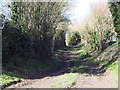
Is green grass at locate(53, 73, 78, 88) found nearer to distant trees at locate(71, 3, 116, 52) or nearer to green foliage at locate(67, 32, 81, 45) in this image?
distant trees at locate(71, 3, 116, 52)

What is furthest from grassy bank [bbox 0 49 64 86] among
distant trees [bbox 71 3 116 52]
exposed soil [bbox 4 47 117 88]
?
distant trees [bbox 71 3 116 52]

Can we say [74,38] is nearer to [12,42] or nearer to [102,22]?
[102,22]

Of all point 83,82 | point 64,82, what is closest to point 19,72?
point 64,82

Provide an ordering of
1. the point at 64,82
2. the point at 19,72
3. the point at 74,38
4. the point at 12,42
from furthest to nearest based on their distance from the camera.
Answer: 1. the point at 74,38
2. the point at 12,42
3. the point at 19,72
4. the point at 64,82

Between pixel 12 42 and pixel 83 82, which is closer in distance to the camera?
pixel 83 82

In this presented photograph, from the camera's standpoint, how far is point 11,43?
12.1 meters

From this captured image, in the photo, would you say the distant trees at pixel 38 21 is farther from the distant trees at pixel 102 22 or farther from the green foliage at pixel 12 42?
the distant trees at pixel 102 22

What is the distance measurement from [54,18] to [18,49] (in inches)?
305

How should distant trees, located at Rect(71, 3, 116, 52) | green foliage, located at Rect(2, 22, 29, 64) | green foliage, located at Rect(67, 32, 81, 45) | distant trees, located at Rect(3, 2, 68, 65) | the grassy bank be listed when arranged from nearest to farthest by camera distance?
the grassy bank, green foliage, located at Rect(2, 22, 29, 64), distant trees, located at Rect(3, 2, 68, 65), distant trees, located at Rect(71, 3, 116, 52), green foliage, located at Rect(67, 32, 81, 45)

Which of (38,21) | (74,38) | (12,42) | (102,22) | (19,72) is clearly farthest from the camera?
(74,38)

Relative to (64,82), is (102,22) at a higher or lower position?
higher

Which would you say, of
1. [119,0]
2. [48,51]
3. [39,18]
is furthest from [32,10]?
[119,0]

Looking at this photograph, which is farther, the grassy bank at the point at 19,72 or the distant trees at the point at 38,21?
the distant trees at the point at 38,21

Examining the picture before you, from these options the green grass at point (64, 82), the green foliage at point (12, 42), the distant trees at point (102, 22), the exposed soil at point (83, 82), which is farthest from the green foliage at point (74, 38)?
the green grass at point (64, 82)
